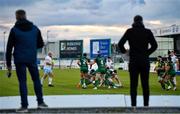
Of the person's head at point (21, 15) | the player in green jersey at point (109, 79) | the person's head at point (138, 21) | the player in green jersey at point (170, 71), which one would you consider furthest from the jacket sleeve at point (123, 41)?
the player in green jersey at point (109, 79)

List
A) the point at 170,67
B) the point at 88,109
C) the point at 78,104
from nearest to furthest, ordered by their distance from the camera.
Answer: the point at 88,109 < the point at 78,104 < the point at 170,67

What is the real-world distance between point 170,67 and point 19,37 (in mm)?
16676

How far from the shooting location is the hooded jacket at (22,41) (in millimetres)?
10070

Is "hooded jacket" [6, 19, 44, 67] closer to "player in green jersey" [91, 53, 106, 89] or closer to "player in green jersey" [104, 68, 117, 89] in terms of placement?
"player in green jersey" [91, 53, 106, 89]


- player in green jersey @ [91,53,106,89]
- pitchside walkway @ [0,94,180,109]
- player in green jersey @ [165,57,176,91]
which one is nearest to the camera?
pitchside walkway @ [0,94,180,109]

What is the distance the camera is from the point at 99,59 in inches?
1090

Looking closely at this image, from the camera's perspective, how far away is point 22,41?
1009cm

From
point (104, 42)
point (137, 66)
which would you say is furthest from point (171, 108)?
point (104, 42)

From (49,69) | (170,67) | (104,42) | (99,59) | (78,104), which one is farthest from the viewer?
(104,42)

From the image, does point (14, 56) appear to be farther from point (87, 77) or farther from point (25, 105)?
point (87, 77)

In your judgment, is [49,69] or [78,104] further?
[49,69]

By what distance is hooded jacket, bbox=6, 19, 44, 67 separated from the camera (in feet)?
33.0

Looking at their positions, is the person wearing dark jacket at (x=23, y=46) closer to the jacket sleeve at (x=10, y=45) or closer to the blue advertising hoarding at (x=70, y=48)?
the jacket sleeve at (x=10, y=45)

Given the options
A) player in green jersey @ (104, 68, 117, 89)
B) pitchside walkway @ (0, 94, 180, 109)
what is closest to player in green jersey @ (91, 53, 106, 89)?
player in green jersey @ (104, 68, 117, 89)
